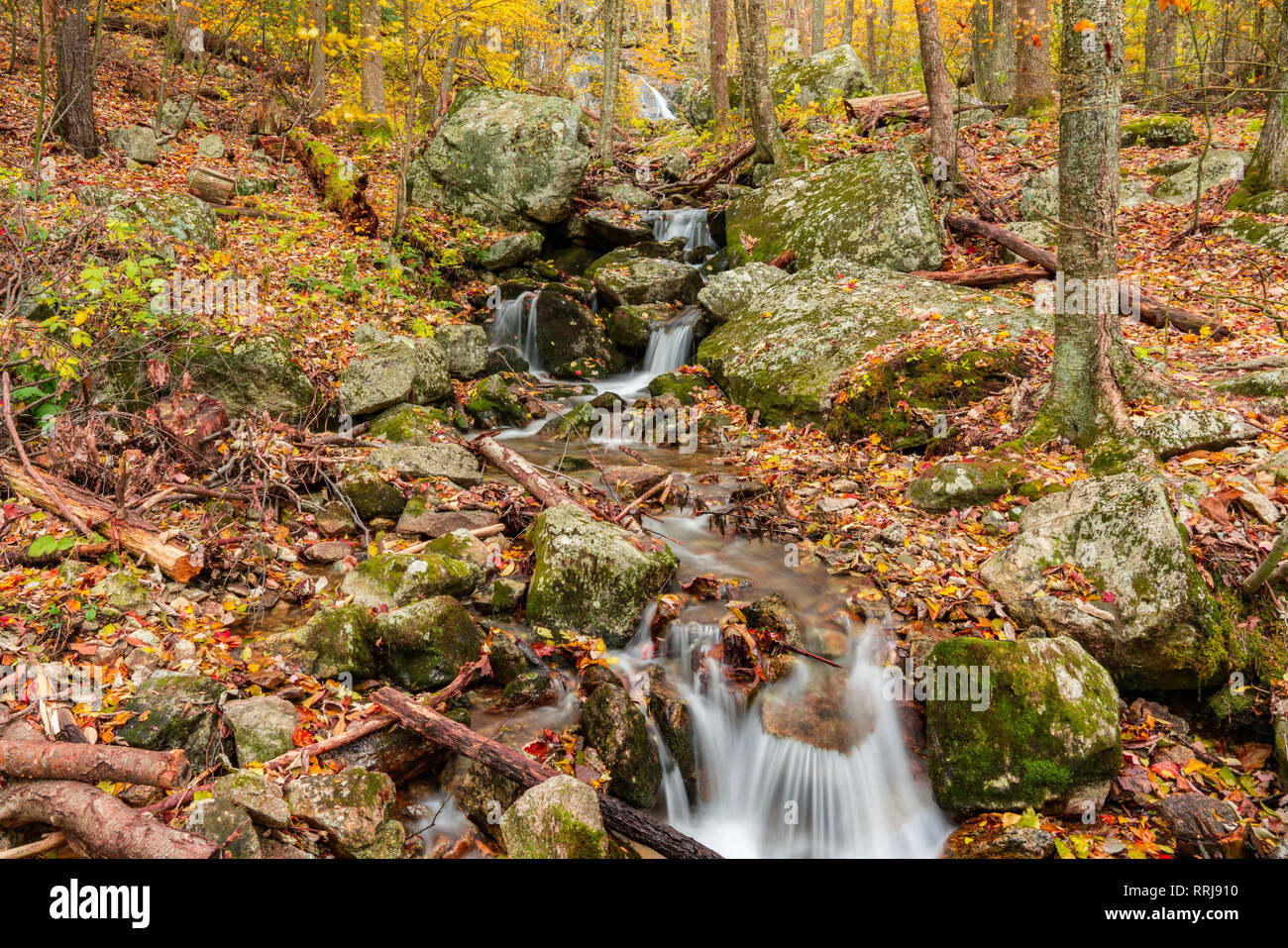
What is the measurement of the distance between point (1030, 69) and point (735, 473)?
12.3m

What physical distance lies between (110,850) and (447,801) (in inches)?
61.2

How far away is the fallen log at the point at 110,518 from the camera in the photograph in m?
4.93

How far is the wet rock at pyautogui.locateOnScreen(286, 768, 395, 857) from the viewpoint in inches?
130

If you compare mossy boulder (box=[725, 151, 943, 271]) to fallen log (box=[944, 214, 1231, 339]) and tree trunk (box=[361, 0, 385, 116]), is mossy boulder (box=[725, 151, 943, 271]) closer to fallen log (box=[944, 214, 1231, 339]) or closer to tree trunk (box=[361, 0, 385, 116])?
fallen log (box=[944, 214, 1231, 339])

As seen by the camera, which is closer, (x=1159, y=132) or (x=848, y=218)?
(x=848, y=218)

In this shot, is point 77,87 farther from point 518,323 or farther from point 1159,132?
point 1159,132

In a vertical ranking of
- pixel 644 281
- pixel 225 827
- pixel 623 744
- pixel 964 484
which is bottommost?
pixel 623 744

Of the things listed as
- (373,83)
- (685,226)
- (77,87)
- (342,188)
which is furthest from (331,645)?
(373,83)

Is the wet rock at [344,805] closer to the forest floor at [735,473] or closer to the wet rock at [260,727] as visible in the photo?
the wet rock at [260,727]

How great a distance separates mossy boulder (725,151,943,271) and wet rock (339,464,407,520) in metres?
7.94

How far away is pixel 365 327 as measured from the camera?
905 centimetres

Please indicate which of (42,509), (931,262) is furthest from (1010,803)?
(931,262)

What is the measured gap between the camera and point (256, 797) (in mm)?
3238

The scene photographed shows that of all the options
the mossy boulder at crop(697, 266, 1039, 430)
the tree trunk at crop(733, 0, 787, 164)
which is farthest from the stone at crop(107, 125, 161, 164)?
the tree trunk at crop(733, 0, 787, 164)
